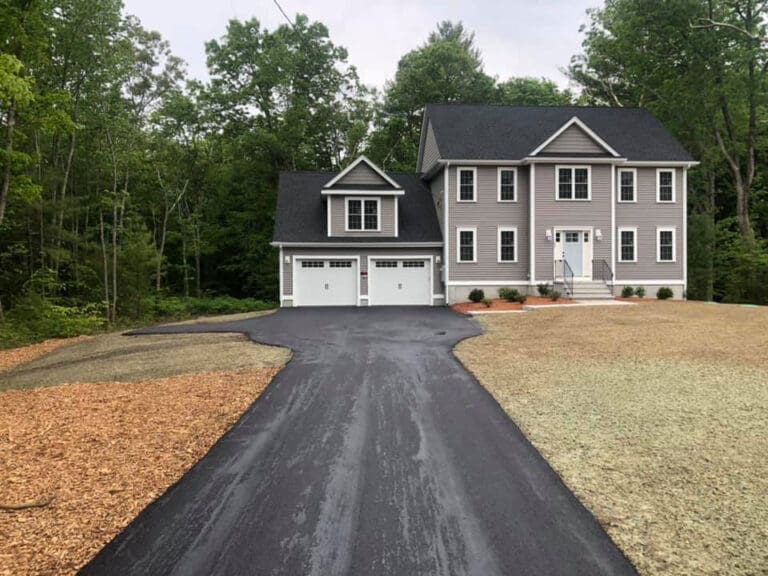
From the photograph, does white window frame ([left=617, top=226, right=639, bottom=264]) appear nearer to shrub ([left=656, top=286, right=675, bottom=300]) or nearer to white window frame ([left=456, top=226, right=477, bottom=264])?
shrub ([left=656, top=286, right=675, bottom=300])

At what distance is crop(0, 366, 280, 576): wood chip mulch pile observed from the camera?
314 centimetres

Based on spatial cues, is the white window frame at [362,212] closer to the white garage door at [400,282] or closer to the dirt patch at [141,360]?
the white garage door at [400,282]

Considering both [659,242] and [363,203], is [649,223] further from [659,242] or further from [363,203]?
[363,203]

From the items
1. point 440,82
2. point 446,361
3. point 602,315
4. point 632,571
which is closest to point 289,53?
point 440,82

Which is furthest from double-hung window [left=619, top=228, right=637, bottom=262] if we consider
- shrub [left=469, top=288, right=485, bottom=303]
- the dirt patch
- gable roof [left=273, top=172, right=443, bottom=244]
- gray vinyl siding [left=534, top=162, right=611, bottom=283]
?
the dirt patch

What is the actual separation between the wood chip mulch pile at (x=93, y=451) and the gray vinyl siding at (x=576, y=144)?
16225mm

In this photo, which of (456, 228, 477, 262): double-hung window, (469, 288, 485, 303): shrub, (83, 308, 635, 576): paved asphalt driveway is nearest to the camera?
(83, 308, 635, 576): paved asphalt driveway

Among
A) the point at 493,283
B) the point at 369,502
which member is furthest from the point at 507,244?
the point at 369,502

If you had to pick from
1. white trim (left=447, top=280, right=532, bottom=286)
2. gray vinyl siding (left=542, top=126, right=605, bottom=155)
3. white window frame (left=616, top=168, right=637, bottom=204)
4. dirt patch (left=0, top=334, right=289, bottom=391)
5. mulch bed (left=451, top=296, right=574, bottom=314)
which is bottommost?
dirt patch (left=0, top=334, right=289, bottom=391)

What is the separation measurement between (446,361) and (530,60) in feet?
108

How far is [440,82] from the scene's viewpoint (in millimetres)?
32156

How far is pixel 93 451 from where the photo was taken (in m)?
4.66

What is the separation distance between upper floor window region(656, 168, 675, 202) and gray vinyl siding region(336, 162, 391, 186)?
38.0ft

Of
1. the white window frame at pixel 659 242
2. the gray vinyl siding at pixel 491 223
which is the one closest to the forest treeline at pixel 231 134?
the white window frame at pixel 659 242
